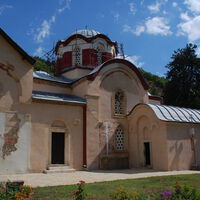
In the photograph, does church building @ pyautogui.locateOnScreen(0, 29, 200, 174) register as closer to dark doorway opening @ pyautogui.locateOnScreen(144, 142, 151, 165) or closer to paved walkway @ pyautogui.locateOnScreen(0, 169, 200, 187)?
dark doorway opening @ pyautogui.locateOnScreen(144, 142, 151, 165)

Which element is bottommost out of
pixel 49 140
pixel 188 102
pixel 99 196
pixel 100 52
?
pixel 99 196

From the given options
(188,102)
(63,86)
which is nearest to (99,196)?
(63,86)

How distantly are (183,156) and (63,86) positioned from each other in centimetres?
922

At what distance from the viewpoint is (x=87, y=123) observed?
16.5 meters

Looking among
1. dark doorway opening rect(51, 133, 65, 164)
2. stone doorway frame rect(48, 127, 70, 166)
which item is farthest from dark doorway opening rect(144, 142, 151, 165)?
dark doorway opening rect(51, 133, 65, 164)

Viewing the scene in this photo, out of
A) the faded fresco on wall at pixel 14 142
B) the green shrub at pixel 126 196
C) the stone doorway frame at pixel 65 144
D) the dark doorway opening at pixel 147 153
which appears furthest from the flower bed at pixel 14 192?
the dark doorway opening at pixel 147 153

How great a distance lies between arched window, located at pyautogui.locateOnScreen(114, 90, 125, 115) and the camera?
61.4ft

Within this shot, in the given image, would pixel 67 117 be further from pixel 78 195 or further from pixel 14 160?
pixel 78 195

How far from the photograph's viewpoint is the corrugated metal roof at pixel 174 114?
1631 centimetres

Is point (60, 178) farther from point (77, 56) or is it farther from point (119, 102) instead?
point (77, 56)

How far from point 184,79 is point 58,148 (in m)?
22.5

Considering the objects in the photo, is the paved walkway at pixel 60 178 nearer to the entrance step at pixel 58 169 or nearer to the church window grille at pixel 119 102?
the entrance step at pixel 58 169

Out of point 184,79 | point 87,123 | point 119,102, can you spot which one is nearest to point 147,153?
point 119,102

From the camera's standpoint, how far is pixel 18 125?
46.1ft
